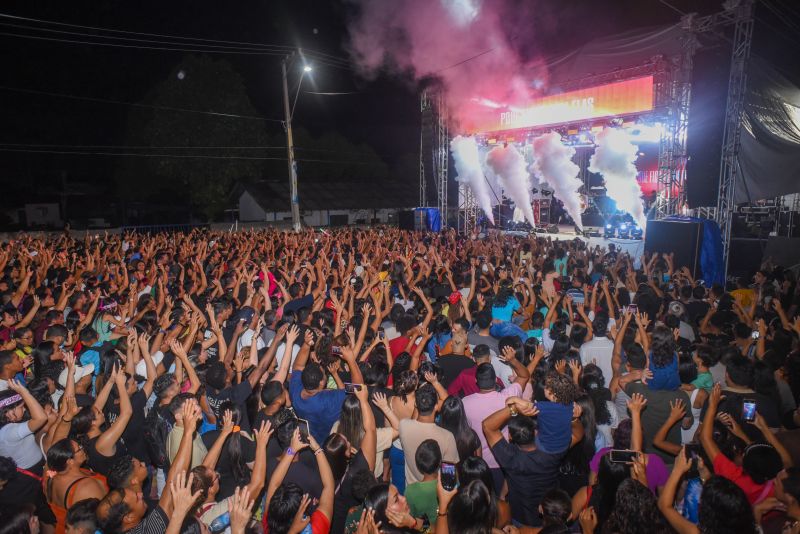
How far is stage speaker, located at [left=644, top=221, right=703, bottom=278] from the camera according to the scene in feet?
37.4

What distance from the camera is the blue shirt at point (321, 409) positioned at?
149 inches

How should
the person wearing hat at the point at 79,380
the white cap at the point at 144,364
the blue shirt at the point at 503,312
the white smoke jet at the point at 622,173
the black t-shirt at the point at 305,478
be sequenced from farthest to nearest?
the white smoke jet at the point at 622,173
the blue shirt at the point at 503,312
the white cap at the point at 144,364
the person wearing hat at the point at 79,380
the black t-shirt at the point at 305,478

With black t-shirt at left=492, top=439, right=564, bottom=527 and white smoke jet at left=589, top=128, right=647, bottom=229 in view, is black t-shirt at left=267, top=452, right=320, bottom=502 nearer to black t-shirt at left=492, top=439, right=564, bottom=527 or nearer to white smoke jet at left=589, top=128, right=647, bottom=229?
black t-shirt at left=492, top=439, right=564, bottom=527

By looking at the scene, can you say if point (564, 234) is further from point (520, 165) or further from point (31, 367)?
point (31, 367)

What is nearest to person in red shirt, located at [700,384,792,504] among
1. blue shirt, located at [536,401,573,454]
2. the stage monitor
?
blue shirt, located at [536,401,573,454]

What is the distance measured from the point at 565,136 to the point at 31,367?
16.6 meters

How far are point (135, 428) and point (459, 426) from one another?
246 cm

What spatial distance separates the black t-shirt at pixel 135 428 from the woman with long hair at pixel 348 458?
164cm

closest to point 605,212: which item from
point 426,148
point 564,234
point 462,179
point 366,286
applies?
point 564,234

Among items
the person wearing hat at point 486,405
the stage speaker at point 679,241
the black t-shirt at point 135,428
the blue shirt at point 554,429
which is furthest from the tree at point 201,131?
the blue shirt at point 554,429

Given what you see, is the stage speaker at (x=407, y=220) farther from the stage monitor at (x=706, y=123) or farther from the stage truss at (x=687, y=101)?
the stage monitor at (x=706, y=123)

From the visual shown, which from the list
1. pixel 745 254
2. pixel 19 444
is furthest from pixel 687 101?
pixel 19 444

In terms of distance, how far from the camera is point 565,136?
17.6 m

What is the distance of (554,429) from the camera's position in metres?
3.16
